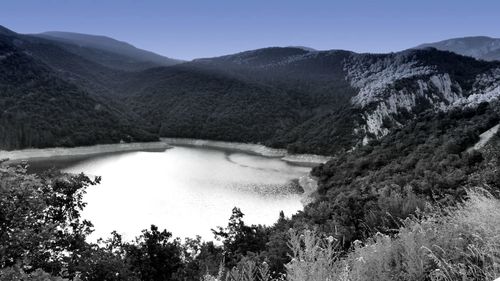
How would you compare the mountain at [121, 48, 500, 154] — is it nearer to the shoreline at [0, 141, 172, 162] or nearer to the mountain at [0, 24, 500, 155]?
Result: the mountain at [0, 24, 500, 155]

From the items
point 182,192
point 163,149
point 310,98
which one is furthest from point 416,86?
point 182,192

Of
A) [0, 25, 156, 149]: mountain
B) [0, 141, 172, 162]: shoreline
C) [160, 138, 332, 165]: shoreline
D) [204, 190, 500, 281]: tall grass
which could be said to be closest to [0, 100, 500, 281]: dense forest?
[204, 190, 500, 281]: tall grass

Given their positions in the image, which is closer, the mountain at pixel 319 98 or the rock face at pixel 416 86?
the rock face at pixel 416 86

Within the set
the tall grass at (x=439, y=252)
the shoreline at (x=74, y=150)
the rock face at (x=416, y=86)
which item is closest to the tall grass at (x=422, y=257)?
the tall grass at (x=439, y=252)

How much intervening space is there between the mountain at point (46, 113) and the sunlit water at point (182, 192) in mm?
15090

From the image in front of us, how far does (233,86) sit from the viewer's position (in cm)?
17288

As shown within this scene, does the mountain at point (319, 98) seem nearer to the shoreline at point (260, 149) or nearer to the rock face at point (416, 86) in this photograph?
the rock face at point (416, 86)

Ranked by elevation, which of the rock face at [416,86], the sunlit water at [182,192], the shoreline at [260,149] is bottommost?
the shoreline at [260,149]

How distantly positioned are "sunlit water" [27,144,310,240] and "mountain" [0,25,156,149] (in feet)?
49.5

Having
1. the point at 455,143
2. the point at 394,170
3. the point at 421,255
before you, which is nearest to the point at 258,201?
the point at 394,170

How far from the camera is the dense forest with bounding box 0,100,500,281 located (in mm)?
4102

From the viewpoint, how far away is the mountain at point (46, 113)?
90.2m

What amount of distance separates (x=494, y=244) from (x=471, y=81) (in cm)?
13023

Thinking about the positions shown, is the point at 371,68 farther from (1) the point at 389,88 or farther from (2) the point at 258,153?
(2) the point at 258,153
